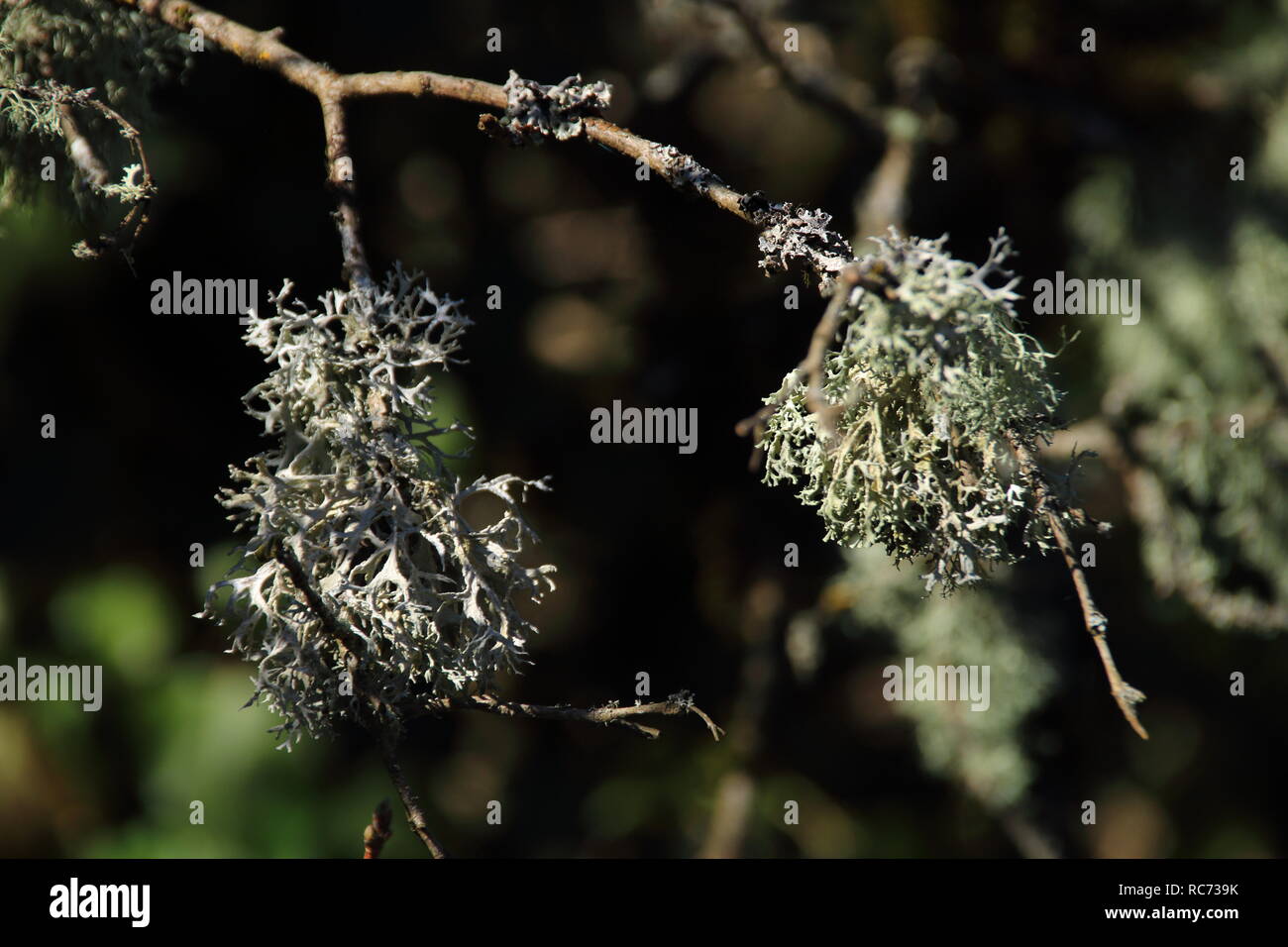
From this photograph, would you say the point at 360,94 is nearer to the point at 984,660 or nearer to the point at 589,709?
the point at 589,709

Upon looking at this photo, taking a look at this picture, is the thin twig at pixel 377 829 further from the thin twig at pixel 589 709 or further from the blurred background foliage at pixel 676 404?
the blurred background foliage at pixel 676 404

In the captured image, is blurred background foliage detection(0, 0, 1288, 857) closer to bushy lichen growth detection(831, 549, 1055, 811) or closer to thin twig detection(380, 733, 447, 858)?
bushy lichen growth detection(831, 549, 1055, 811)

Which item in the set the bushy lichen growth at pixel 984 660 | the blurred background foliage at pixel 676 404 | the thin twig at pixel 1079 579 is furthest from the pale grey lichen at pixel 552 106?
the bushy lichen growth at pixel 984 660

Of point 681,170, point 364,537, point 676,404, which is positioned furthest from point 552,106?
point 676,404

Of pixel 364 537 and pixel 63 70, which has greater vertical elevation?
pixel 63 70

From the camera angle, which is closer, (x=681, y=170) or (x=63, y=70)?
(x=681, y=170)

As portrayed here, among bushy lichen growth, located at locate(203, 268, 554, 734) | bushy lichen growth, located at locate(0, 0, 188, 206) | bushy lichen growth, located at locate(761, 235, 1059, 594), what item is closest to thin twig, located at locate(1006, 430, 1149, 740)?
bushy lichen growth, located at locate(761, 235, 1059, 594)
